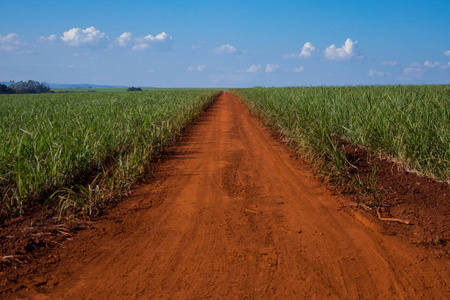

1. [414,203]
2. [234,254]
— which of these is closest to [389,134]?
[414,203]

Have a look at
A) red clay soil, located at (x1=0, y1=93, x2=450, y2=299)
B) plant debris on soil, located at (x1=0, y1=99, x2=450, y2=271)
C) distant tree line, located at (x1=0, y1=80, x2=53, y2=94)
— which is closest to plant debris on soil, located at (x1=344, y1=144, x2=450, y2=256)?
plant debris on soil, located at (x1=0, y1=99, x2=450, y2=271)

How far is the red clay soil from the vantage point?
2637 millimetres

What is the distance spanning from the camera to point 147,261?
3074mm

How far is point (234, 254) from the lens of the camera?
3.19m

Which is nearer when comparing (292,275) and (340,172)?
Answer: (292,275)

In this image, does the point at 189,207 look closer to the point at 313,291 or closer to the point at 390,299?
the point at 313,291

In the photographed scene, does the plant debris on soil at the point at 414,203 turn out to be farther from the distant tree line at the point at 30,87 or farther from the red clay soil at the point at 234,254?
the distant tree line at the point at 30,87

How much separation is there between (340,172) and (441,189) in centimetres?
134

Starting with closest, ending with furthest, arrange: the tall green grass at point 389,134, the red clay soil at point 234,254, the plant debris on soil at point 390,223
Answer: the red clay soil at point 234,254 → the plant debris on soil at point 390,223 → the tall green grass at point 389,134

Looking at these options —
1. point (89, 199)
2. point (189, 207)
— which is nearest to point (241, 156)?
point (189, 207)

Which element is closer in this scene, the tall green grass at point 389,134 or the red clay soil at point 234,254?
the red clay soil at point 234,254

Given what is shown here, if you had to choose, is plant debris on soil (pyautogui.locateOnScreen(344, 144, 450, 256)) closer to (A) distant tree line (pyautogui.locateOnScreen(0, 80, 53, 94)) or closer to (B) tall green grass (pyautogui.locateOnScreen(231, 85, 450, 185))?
(B) tall green grass (pyautogui.locateOnScreen(231, 85, 450, 185))

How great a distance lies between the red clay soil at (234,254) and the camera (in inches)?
104

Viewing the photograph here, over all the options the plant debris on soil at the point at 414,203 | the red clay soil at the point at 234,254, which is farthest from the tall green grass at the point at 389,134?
the red clay soil at the point at 234,254
